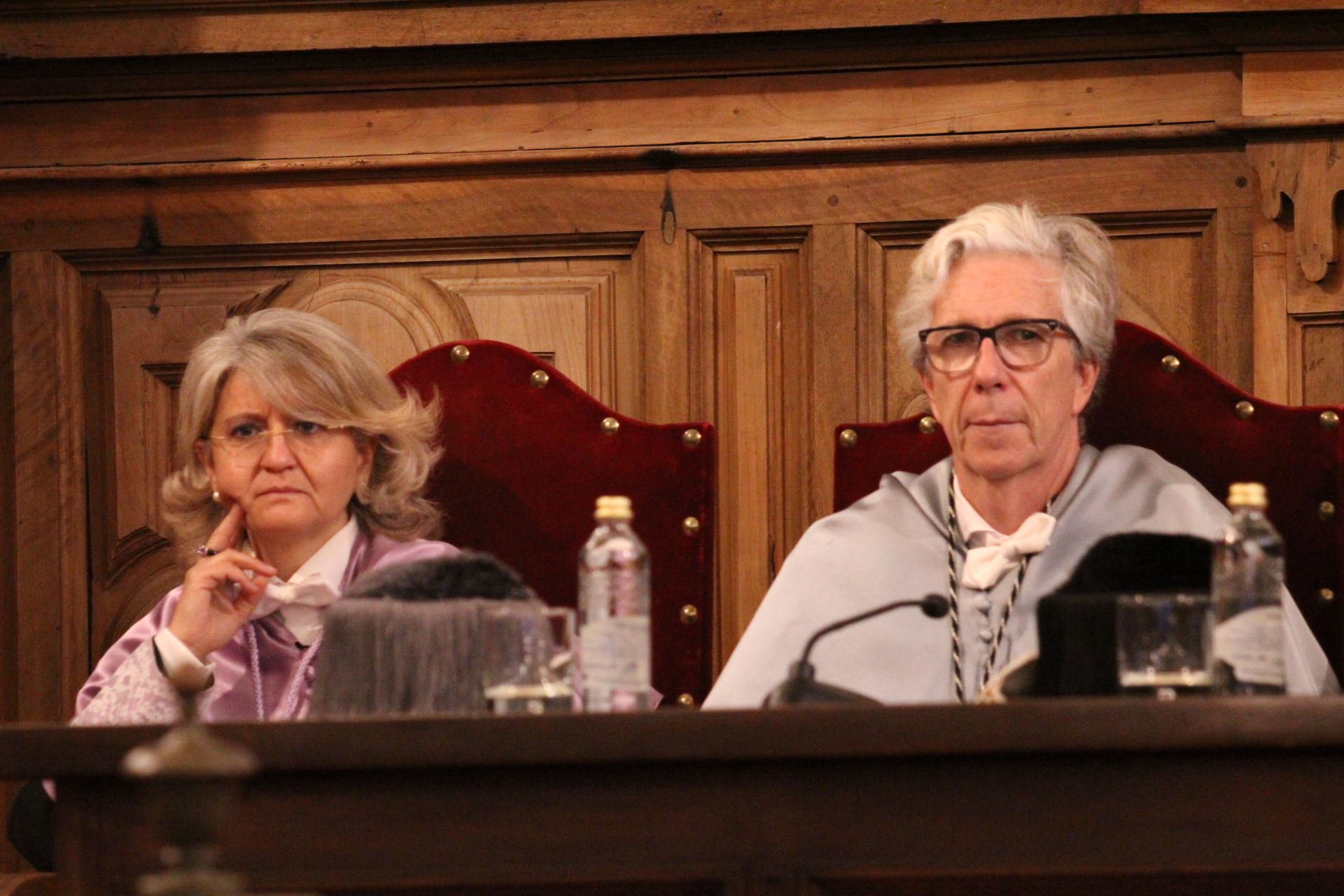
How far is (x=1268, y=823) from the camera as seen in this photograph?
4.43ft

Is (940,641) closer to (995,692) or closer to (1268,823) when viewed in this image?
(995,692)

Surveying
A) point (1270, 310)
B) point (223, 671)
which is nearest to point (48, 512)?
point (223, 671)

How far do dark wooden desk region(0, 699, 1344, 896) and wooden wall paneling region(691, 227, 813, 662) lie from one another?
1.59 meters

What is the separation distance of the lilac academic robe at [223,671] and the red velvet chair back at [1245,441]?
2.79ft

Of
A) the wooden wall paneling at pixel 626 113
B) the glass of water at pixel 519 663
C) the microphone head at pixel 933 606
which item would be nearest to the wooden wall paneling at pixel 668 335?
the wooden wall paneling at pixel 626 113

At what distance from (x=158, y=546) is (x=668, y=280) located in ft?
3.28

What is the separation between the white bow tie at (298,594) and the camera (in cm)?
244

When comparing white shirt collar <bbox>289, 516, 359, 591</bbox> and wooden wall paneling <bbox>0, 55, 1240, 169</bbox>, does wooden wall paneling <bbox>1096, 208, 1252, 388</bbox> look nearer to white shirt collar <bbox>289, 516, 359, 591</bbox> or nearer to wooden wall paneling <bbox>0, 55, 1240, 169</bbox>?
wooden wall paneling <bbox>0, 55, 1240, 169</bbox>

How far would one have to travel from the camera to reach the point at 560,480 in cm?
261

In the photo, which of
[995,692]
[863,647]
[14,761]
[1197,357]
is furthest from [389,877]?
[1197,357]

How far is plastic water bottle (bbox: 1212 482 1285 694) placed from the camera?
156 cm

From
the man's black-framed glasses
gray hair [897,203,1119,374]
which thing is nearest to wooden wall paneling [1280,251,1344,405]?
gray hair [897,203,1119,374]

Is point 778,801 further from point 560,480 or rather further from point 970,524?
point 560,480

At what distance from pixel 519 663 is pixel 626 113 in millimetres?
1559
